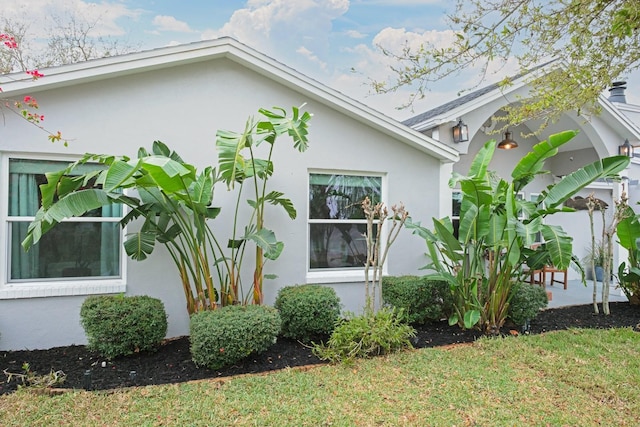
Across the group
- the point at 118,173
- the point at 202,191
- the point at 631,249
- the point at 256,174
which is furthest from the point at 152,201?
the point at 631,249

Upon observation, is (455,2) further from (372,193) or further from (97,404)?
(97,404)

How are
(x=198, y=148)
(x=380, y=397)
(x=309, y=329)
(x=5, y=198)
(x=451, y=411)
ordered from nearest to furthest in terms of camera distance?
(x=451, y=411), (x=380, y=397), (x=5, y=198), (x=309, y=329), (x=198, y=148)

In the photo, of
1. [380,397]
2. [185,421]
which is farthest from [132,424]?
[380,397]

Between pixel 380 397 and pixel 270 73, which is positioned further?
pixel 270 73

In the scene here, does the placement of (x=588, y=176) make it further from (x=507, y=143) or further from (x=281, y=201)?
(x=281, y=201)

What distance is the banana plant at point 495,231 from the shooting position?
19.5ft

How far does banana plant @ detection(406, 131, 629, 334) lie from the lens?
5.93 metres

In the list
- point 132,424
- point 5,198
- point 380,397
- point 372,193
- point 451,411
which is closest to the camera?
point 132,424

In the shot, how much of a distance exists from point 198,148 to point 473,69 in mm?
4589

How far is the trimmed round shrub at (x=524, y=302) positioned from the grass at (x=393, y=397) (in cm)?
116

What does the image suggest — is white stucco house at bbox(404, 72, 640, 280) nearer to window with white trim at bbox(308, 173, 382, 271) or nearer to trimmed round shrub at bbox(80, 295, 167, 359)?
window with white trim at bbox(308, 173, 382, 271)

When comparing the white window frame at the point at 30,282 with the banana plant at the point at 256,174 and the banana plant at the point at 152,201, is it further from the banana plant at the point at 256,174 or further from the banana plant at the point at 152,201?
the banana plant at the point at 256,174

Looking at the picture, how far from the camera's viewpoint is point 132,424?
3.64 metres

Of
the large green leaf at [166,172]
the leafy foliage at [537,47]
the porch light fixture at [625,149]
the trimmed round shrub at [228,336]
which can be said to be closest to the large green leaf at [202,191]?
the large green leaf at [166,172]
